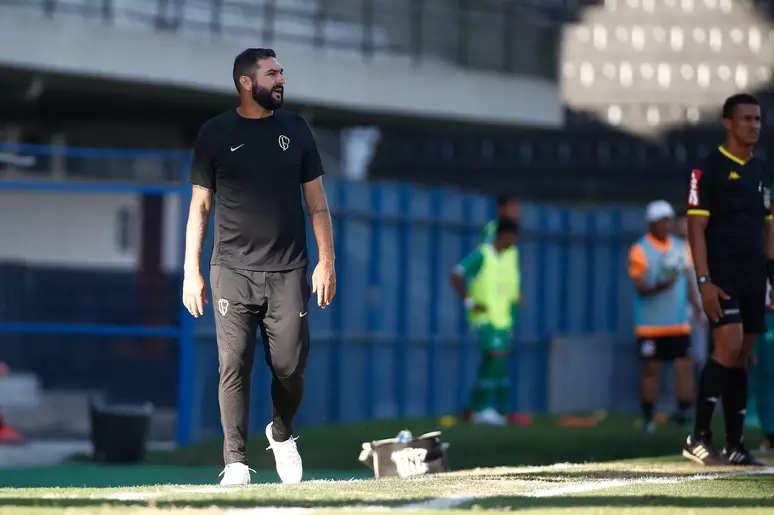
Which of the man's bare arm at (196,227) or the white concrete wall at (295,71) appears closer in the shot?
the man's bare arm at (196,227)

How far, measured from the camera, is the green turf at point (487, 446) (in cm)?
1195

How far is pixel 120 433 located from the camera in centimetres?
1262

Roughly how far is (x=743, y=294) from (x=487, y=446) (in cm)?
349

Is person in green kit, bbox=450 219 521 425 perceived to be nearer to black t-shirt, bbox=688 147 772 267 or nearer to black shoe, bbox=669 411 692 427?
black shoe, bbox=669 411 692 427

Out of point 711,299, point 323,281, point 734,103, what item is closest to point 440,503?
point 323,281

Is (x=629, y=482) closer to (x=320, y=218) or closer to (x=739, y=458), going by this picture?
(x=739, y=458)

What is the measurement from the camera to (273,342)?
26.0ft

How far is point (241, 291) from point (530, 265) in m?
10.1

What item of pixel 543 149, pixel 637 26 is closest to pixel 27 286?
pixel 543 149

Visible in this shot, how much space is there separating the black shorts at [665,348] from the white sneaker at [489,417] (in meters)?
1.42

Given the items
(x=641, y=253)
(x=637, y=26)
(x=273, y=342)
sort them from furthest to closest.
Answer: (x=637, y=26) → (x=641, y=253) → (x=273, y=342)

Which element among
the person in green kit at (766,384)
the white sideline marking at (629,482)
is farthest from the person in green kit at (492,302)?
the white sideline marking at (629,482)

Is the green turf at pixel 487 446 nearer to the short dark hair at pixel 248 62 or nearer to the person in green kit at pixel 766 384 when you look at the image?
the person in green kit at pixel 766 384

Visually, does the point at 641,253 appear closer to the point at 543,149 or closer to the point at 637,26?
the point at 543,149
